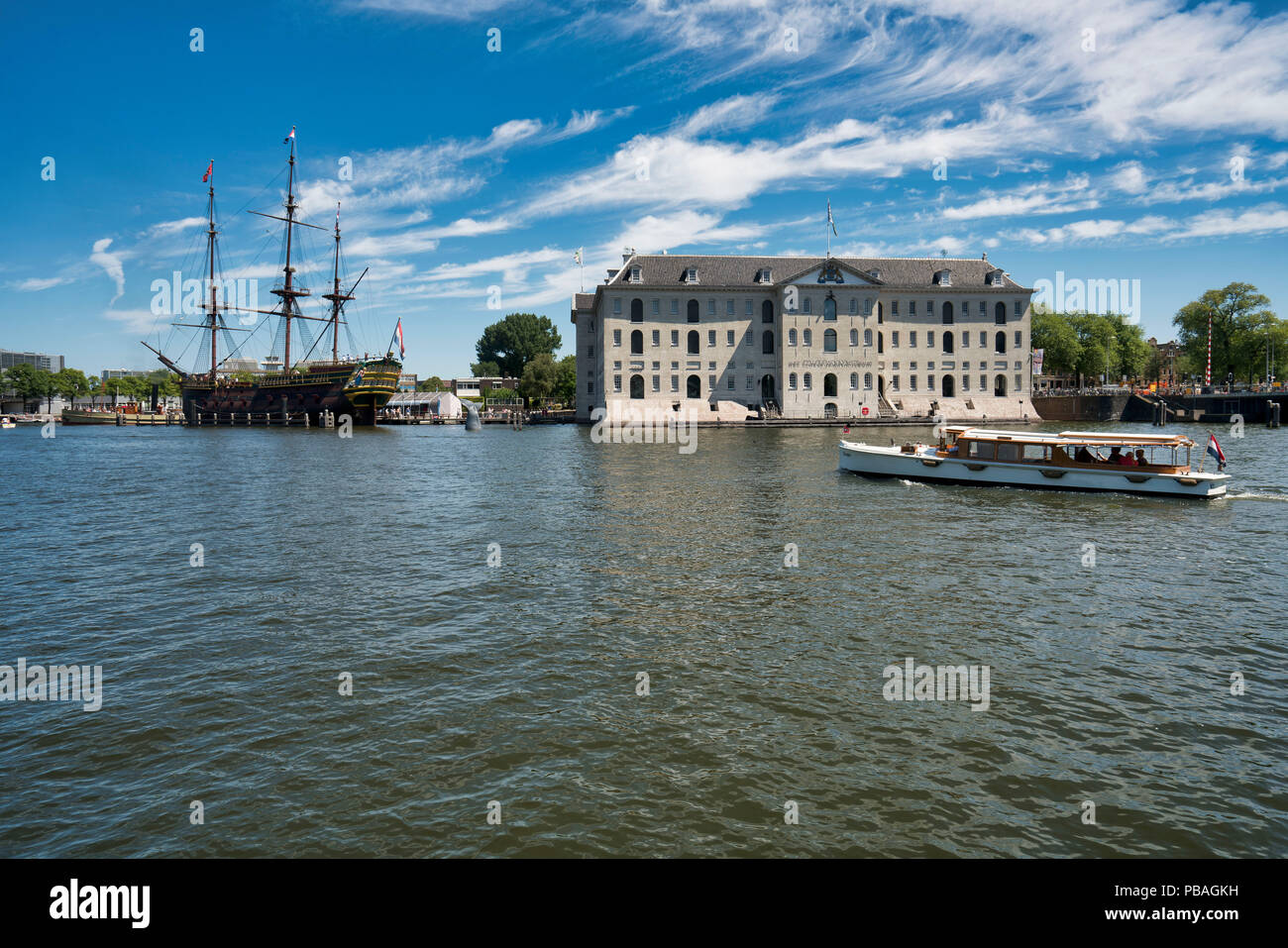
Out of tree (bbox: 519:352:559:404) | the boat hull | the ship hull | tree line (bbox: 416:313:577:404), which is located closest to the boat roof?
the boat hull

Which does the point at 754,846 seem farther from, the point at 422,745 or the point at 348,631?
the point at 348,631

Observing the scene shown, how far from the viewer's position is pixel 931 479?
1432 inches

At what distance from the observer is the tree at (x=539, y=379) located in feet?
393

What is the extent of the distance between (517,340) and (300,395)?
2305 inches

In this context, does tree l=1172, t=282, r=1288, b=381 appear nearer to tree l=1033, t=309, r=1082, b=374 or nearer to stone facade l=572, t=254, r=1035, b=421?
tree l=1033, t=309, r=1082, b=374

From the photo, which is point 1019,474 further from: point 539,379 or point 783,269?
point 539,379

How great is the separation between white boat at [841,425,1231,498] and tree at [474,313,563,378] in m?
128

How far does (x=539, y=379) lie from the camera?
12012cm

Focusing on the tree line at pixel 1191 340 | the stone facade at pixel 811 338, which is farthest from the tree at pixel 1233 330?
the stone facade at pixel 811 338

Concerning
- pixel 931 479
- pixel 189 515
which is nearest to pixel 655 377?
pixel 931 479

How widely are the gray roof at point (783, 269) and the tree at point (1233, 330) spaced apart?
3832 cm

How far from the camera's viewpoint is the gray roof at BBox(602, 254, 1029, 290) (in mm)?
95250
